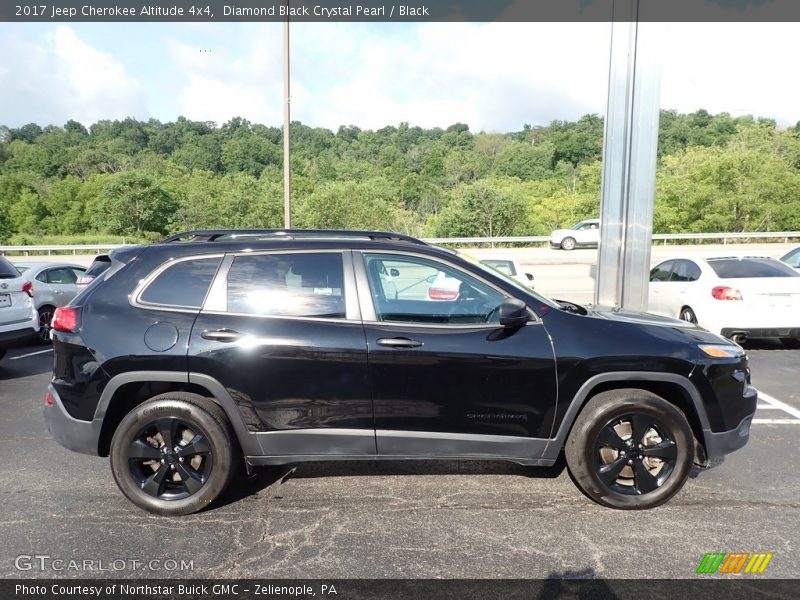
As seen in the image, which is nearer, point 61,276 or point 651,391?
point 651,391

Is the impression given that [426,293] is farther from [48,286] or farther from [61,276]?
[61,276]

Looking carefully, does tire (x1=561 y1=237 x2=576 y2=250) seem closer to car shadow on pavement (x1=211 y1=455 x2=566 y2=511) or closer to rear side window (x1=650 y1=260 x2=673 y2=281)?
rear side window (x1=650 y1=260 x2=673 y2=281)

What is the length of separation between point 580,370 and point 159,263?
2.74m

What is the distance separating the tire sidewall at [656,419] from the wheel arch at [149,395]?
2037mm

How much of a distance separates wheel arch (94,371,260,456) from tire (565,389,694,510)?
6.64ft

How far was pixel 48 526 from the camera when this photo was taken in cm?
350

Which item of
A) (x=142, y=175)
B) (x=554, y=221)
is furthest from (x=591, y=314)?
(x=142, y=175)

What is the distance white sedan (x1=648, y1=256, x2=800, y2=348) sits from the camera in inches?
328

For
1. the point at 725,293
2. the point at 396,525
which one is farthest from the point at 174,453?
the point at 725,293

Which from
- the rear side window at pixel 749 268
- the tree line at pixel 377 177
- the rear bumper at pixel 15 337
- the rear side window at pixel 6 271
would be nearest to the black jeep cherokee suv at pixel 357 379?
the rear bumper at pixel 15 337

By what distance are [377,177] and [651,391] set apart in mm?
59305

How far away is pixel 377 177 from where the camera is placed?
202 ft

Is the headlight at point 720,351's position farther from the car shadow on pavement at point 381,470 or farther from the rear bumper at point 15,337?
the rear bumper at point 15,337
